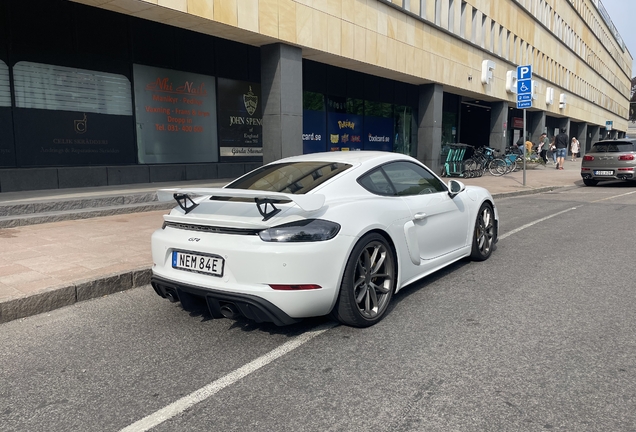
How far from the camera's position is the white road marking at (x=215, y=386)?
2574 millimetres

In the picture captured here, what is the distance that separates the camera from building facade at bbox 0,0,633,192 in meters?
10.2

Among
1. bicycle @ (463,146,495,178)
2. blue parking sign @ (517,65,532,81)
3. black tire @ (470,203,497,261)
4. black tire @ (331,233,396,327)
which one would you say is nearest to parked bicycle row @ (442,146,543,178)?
bicycle @ (463,146,495,178)

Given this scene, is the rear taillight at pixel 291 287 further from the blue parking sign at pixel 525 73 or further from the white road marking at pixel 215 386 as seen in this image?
the blue parking sign at pixel 525 73

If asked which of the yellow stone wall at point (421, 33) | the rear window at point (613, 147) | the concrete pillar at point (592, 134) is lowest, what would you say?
the rear window at point (613, 147)

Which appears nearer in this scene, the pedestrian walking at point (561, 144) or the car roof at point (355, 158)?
the car roof at point (355, 158)

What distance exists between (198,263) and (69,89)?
9047 millimetres

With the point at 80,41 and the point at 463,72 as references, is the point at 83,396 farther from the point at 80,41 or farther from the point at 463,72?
the point at 463,72

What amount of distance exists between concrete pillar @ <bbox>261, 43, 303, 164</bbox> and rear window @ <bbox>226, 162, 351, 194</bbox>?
8000 millimetres

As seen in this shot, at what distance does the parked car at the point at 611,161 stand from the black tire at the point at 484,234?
42.8 ft

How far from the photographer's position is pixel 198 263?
3609 mm

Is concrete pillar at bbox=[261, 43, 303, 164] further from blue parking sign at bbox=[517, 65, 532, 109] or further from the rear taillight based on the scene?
the rear taillight

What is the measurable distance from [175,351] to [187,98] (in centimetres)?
1088

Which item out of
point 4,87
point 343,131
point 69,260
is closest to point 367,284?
point 69,260

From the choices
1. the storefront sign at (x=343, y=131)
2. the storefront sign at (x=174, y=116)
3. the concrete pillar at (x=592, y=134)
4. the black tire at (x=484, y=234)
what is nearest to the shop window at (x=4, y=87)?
the storefront sign at (x=174, y=116)
